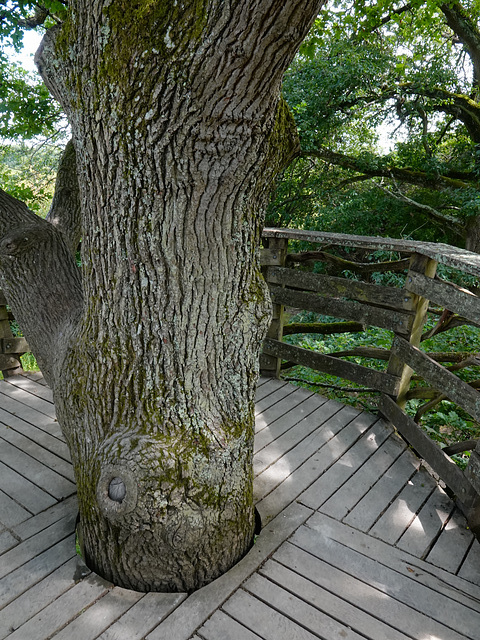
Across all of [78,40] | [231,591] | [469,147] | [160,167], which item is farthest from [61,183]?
[469,147]

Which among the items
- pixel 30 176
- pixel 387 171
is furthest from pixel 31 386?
pixel 30 176

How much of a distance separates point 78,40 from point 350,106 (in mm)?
6232

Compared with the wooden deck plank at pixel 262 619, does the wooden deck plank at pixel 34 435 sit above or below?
below

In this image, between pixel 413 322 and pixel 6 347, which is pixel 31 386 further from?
pixel 413 322

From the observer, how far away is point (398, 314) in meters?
2.75

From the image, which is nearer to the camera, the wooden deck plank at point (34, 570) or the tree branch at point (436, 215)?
the wooden deck plank at point (34, 570)

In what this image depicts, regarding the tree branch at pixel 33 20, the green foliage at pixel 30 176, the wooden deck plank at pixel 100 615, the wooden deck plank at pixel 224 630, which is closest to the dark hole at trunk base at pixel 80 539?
the wooden deck plank at pixel 100 615

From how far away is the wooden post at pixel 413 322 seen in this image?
252 cm

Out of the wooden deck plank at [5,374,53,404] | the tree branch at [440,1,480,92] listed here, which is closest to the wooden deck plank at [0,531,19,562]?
the wooden deck plank at [5,374,53,404]

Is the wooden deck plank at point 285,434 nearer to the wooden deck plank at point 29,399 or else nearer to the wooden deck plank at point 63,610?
the wooden deck plank at point 63,610

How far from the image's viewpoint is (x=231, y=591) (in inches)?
69.5

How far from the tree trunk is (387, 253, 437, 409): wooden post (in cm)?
118

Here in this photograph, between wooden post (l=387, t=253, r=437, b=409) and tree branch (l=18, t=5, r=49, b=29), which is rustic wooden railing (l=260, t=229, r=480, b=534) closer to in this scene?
wooden post (l=387, t=253, r=437, b=409)

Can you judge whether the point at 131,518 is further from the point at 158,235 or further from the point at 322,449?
the point at 322,449
